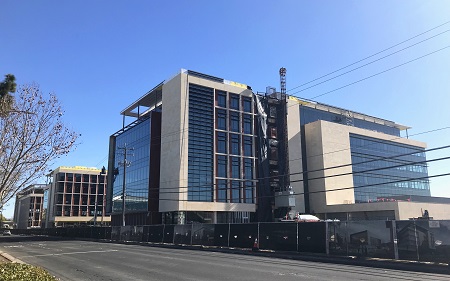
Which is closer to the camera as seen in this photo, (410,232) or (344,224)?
(410,232)

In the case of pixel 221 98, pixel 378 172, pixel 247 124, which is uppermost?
pixel 221 98

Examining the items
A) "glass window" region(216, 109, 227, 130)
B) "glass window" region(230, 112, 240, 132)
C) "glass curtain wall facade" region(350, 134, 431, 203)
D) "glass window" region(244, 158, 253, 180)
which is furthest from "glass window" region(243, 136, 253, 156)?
"glass curtain wall facade" region(350, 134, 431, 203)

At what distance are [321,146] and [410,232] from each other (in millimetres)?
53120

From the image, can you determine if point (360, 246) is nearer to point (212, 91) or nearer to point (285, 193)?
point (285, 193)

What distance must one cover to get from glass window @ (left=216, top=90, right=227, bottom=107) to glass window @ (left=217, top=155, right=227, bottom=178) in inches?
366

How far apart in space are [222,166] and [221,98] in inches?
478

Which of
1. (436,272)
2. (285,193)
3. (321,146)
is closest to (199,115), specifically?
(285,193)

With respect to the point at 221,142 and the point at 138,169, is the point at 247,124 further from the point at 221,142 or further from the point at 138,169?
the point at 138,169

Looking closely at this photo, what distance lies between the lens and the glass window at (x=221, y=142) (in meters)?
62.1

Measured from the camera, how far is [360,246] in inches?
830

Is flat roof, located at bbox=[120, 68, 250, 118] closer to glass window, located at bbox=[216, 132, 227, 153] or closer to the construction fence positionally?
glass window, located at bbox=[216, 132, 227, 153]

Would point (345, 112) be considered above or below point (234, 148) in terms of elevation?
above

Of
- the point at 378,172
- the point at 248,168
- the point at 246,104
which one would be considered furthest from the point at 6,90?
the point at 378,172

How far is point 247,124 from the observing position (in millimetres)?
66500
